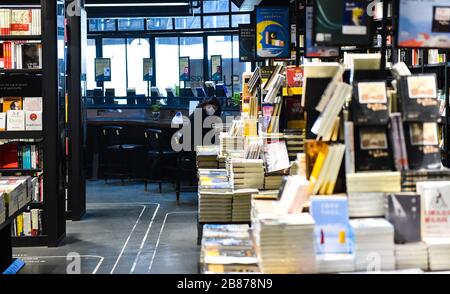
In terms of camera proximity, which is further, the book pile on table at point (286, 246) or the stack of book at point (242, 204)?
the stack of book at point (242, 204)

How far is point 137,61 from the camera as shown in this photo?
19266mm

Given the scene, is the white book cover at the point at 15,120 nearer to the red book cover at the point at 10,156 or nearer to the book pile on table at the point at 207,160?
the red book cover at the point at 10,156

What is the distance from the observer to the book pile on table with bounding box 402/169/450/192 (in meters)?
3.72

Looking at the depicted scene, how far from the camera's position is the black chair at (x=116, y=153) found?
42.4ft

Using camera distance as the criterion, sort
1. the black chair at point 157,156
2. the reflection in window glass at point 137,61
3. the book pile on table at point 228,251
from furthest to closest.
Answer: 1. the reflection in window glass at point 137,61
2. the black chair at point 157,156
3. the book pile on table at point 228,251

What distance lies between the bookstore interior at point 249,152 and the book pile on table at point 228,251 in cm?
1

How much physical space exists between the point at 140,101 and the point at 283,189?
13.6 m

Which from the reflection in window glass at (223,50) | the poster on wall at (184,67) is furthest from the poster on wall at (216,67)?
the poster on wall at (184,67)

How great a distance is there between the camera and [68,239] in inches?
315

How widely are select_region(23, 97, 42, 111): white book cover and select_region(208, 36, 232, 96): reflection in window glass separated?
11.5 meters

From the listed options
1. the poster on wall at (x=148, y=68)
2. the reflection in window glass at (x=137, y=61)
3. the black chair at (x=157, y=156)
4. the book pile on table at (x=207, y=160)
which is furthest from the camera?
the reflection in window glass at (x=137, y=61)

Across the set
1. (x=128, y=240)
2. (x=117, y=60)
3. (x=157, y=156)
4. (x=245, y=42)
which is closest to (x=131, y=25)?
(x=117, y=60)

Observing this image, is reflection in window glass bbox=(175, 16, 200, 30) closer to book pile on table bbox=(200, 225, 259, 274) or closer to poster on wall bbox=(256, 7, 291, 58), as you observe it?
poster on wall bbox=(256, 7, 291, 58)

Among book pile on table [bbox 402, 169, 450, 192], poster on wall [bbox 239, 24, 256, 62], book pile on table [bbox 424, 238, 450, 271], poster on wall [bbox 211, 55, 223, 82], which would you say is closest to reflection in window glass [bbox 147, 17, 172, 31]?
poster on wall [bbox 211, 55, 223, 82]
